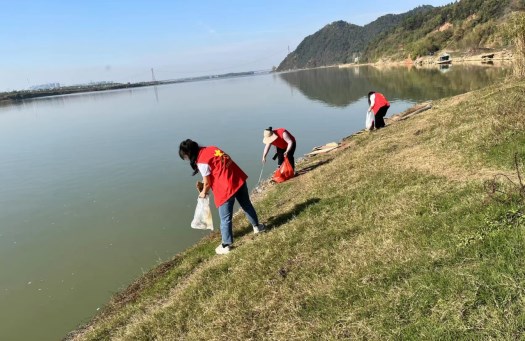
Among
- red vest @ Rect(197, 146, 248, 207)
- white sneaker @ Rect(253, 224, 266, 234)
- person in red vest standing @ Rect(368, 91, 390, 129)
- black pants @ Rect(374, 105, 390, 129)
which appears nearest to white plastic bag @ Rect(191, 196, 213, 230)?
red vest @ Rect(197, 146, 248, 207)

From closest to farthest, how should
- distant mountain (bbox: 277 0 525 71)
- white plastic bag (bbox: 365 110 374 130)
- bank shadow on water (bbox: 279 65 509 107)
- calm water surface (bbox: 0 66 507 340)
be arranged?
calm water surface (bbox: 0 66 507 340), white plastic bag (bbox: 365 110 374 130), bank shadow on water (bbox: 279 65 509 107), distant mountain (bbox: 277 0 525 71)

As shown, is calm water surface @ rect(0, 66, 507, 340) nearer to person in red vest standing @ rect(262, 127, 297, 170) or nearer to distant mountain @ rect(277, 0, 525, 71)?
person in red vest standing @ rect(262, 127, 297, 170)

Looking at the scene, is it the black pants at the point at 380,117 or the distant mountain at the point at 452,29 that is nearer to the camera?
the black pants at the point at 380,117

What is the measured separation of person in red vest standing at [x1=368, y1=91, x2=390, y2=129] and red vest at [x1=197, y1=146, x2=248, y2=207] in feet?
32.3

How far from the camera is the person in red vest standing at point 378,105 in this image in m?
15.5

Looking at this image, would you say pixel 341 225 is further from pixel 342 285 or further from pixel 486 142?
pixel 486 142

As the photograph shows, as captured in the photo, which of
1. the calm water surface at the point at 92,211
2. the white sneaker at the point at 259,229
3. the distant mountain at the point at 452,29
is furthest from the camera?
the distant mountain at the point at 452,29

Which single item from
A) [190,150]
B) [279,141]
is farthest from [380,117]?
[190,150]

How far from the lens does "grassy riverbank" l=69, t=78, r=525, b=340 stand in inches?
144

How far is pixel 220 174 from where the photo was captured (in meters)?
7.06

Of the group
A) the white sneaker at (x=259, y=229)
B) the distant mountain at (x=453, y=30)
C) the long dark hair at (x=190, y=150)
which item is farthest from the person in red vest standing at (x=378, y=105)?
the distant mountain at (x=453, y=30)

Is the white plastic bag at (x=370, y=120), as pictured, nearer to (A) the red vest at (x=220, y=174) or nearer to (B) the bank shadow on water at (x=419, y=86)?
(B) the bank shadow on water at (x=419, y=86)

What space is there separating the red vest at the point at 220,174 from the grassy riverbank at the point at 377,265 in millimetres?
1037

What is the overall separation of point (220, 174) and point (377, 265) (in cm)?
330
